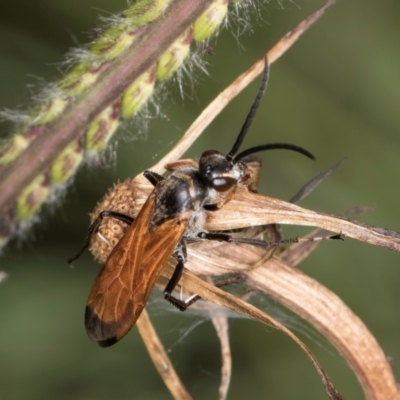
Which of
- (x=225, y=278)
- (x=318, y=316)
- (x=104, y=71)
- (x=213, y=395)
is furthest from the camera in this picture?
(x=213, y=395)

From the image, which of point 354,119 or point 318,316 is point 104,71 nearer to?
point 318,316

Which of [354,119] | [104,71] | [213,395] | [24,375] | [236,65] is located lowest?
[24,375]

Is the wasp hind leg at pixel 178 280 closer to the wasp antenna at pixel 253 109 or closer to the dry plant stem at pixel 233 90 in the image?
the dry plant stem at pixel 233 90

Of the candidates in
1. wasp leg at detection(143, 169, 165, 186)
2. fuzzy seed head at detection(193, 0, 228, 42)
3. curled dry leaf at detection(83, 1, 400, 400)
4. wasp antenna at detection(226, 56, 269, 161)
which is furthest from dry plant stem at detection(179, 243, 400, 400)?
fuzzy seed head at detection(193, 0, 228, 42)

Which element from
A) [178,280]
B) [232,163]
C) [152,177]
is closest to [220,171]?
[232,163]

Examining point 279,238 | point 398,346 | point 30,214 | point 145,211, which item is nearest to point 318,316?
point 279,238

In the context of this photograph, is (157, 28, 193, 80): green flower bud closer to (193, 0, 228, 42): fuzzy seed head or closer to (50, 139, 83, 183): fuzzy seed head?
(193, 0, 228, 42): fuzzy seed head

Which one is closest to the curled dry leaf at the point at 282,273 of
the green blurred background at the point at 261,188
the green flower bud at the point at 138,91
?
the green flower bud at the point at 138,91
